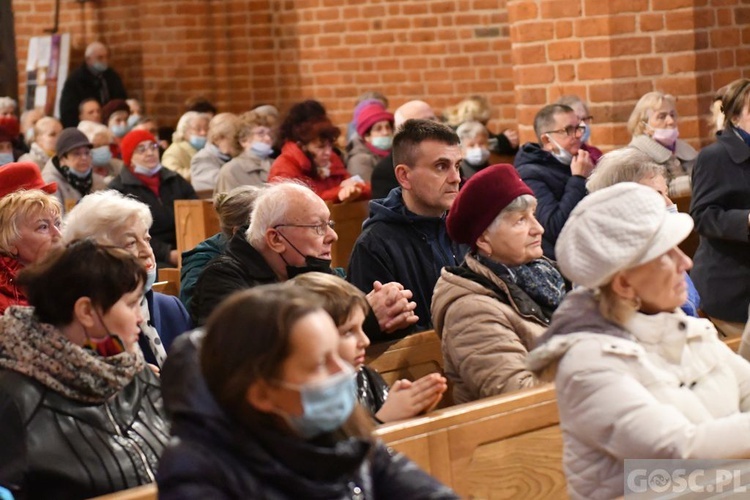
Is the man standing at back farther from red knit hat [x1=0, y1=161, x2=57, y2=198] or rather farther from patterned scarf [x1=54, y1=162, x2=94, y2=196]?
patterned scarf [x1=54, y1=162, x2=94, y2=196]

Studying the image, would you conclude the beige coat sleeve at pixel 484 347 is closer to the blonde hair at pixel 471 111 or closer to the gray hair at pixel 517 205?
the gray hair at pixel 517 205

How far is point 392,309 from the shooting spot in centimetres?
423

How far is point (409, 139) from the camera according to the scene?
508 cm

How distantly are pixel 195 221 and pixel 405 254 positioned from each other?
255 cm

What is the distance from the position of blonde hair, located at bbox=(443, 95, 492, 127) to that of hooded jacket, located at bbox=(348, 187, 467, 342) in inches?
206

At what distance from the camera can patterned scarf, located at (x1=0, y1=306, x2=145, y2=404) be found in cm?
303

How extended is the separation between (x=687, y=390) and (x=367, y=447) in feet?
2.93

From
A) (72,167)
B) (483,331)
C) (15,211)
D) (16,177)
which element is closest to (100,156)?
(72,167)

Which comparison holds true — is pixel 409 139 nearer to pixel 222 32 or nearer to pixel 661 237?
pixel 661 237

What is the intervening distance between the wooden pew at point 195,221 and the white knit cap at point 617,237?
4451 mm

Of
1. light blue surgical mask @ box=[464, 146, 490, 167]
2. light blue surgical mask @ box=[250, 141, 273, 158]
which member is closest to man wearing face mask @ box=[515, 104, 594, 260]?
light blue surgical mask @ box=[464, 146, 490, 167]

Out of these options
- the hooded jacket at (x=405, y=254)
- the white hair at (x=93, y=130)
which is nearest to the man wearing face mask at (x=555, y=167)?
the hooded jacket at (x=405, y=254)

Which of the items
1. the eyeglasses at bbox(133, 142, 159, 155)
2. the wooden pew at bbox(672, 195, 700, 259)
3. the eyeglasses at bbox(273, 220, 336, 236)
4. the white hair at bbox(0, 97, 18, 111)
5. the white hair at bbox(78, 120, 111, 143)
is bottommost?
the wooden pew at bbox(672, 195, 700, 259)

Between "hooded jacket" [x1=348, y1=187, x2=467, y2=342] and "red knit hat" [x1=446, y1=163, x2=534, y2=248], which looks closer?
"red knit hat" [x1=446, y1=163, x2=534, y2=248]
